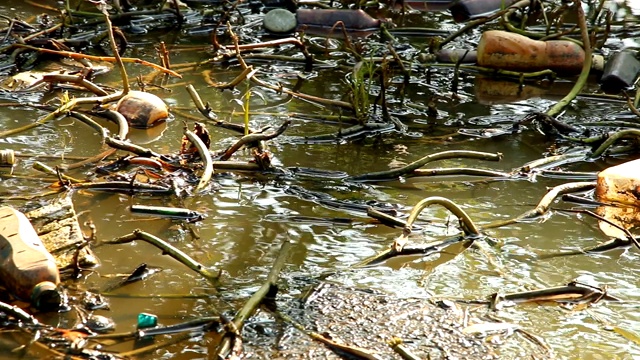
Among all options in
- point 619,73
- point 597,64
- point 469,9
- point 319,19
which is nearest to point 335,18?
point 319,19

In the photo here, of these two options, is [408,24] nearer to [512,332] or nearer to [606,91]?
[606,91]

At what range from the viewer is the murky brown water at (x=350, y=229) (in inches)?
138

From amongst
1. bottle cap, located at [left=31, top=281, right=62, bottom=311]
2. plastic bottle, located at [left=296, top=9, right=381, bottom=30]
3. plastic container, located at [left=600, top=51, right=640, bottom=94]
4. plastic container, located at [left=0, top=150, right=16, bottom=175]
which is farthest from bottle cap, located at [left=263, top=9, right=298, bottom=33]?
bottle cap, located at [left=31, top=281, right=62, bottom=311]

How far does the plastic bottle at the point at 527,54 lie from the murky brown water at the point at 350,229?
701 millimetres

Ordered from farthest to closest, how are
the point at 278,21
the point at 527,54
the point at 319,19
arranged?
the point at 319,19 < the point at 278,21 < the point at 527,54

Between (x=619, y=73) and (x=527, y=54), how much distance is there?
2.25 ft

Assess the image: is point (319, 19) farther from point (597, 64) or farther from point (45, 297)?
point (45, 297)

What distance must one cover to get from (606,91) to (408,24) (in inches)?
94.7

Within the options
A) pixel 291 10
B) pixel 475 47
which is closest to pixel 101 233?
pixel 475 47

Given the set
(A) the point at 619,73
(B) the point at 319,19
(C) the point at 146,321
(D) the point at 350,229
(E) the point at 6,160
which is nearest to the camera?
(C) the point at 146,321

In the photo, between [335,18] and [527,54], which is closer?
[527,54]

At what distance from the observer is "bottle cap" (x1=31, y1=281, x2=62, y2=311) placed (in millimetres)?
3350

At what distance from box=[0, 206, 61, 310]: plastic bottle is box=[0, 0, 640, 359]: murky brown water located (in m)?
0.12

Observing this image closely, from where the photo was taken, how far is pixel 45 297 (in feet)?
11.0
